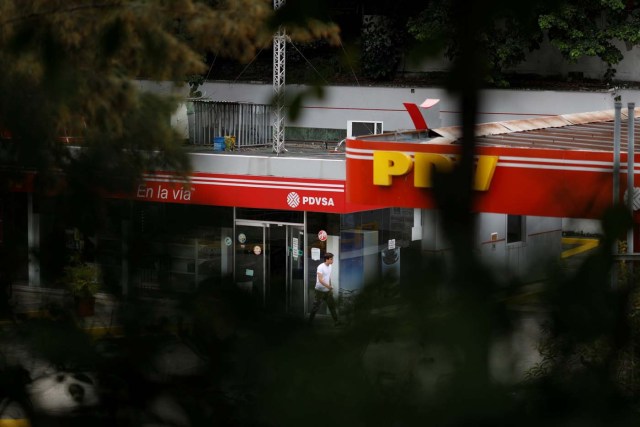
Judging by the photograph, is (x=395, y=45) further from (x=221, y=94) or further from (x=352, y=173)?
(x=352, y=173)

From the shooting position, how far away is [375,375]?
1532 mm

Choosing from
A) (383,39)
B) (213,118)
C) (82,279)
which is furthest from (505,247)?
(213,118)

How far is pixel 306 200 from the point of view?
13609 mm

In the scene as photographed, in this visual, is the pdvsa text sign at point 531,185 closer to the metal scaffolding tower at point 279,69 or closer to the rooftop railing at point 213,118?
the metal scaffolding tower at point 279,69

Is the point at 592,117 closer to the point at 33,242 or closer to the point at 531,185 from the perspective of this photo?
the point at 531,185

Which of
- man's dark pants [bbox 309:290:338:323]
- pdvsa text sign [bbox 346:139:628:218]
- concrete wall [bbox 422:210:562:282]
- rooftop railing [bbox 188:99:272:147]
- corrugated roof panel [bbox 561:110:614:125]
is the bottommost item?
man's dark pants [bbox 309:290:338:323]

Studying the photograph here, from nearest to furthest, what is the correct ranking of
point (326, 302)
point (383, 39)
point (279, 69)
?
point (326, 302), point (383, 39), point (279, 69)

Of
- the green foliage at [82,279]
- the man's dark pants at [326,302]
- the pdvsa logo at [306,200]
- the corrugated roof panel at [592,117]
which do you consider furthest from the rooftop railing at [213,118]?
the pdvsa logo at [306,200]

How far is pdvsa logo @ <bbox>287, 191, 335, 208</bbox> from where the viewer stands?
13547 mm

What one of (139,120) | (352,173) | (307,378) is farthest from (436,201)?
(352,173)

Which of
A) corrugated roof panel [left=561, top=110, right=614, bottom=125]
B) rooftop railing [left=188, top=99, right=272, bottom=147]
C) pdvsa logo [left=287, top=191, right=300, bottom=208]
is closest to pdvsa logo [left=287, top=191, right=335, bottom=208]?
pdvsa logo [left=287, top=191, right=300, bottom=208]

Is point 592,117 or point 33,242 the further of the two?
point 592,117

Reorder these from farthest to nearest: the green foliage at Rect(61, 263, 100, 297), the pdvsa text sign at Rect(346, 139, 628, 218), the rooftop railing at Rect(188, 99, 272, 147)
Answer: the rooftop railing at Rect(188, 99, 272, 147) → the green foliage at Rect(61, 263, 100, 297) → the pdvsa text sign at Rect(346, 139, 628, 218)

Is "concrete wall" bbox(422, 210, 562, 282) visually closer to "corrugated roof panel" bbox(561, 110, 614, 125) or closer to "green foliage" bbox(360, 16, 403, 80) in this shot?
"green foliage" bbox(360, 16, 403, 80)
